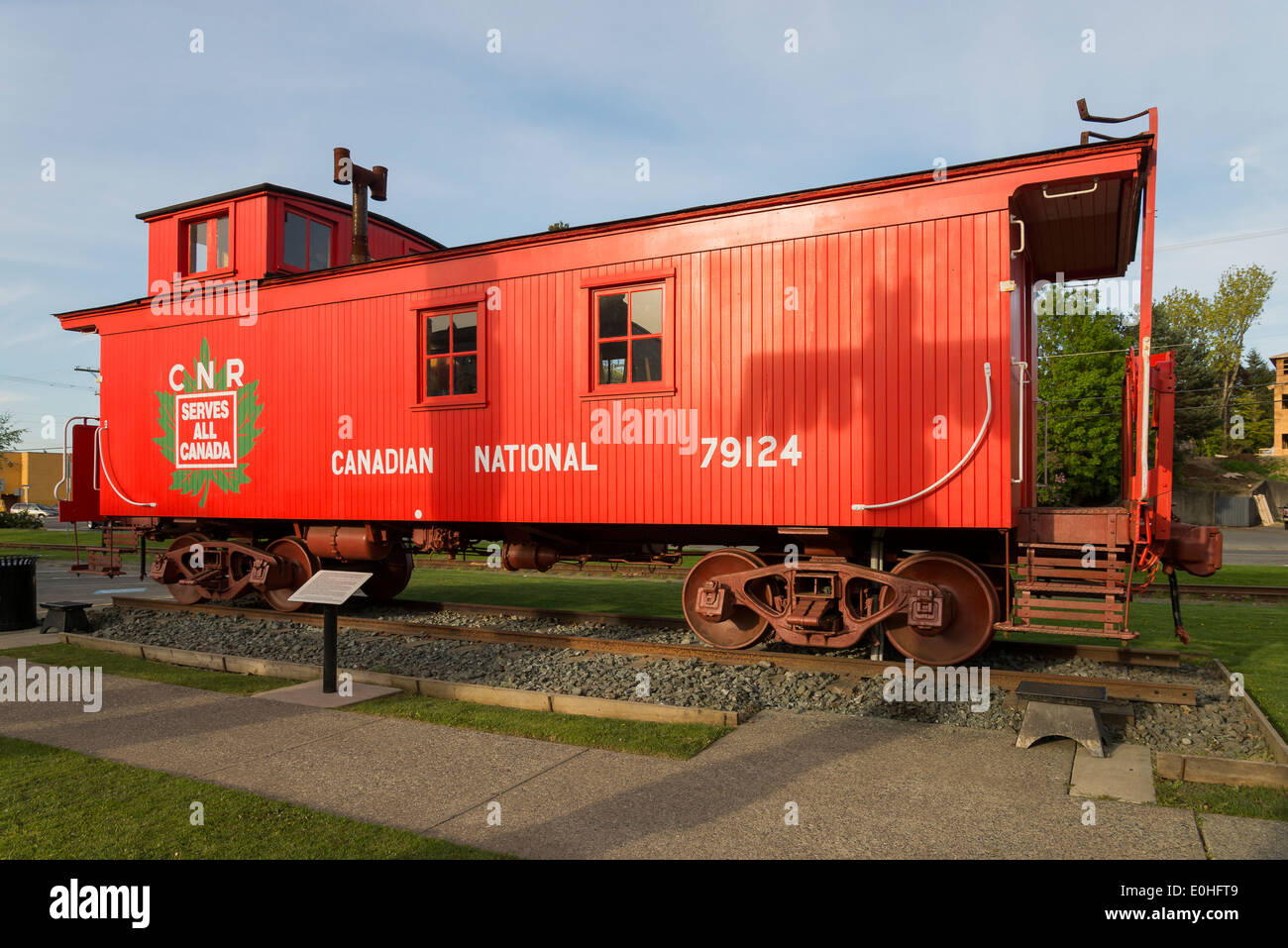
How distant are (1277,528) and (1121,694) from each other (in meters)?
43.2

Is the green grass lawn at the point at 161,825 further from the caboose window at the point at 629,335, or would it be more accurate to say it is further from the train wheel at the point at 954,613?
the caboose window at the point at 629,335

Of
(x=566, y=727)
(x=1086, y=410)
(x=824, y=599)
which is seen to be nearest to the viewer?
(x=566, y=727)

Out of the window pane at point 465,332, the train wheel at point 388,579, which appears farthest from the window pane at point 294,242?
the train wheel at point 388,579

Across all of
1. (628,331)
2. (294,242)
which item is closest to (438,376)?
(628,331)

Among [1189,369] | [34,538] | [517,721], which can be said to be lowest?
[34,538]

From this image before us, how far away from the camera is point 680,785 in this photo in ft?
15.0

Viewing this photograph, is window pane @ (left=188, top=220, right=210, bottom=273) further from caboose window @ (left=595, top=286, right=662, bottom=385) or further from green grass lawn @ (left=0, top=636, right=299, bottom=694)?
caboose window @ (left=595, top=286, right=662, bottom=385)

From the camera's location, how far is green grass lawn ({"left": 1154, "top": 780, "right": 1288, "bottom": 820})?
13.6 feet

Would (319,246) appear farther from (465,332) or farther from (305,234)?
A: (465,332)

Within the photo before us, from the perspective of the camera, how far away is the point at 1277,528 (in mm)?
39531

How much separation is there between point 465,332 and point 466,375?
0.49 meters

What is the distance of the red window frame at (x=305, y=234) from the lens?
10719mm

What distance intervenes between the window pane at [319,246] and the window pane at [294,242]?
138 millimetres
